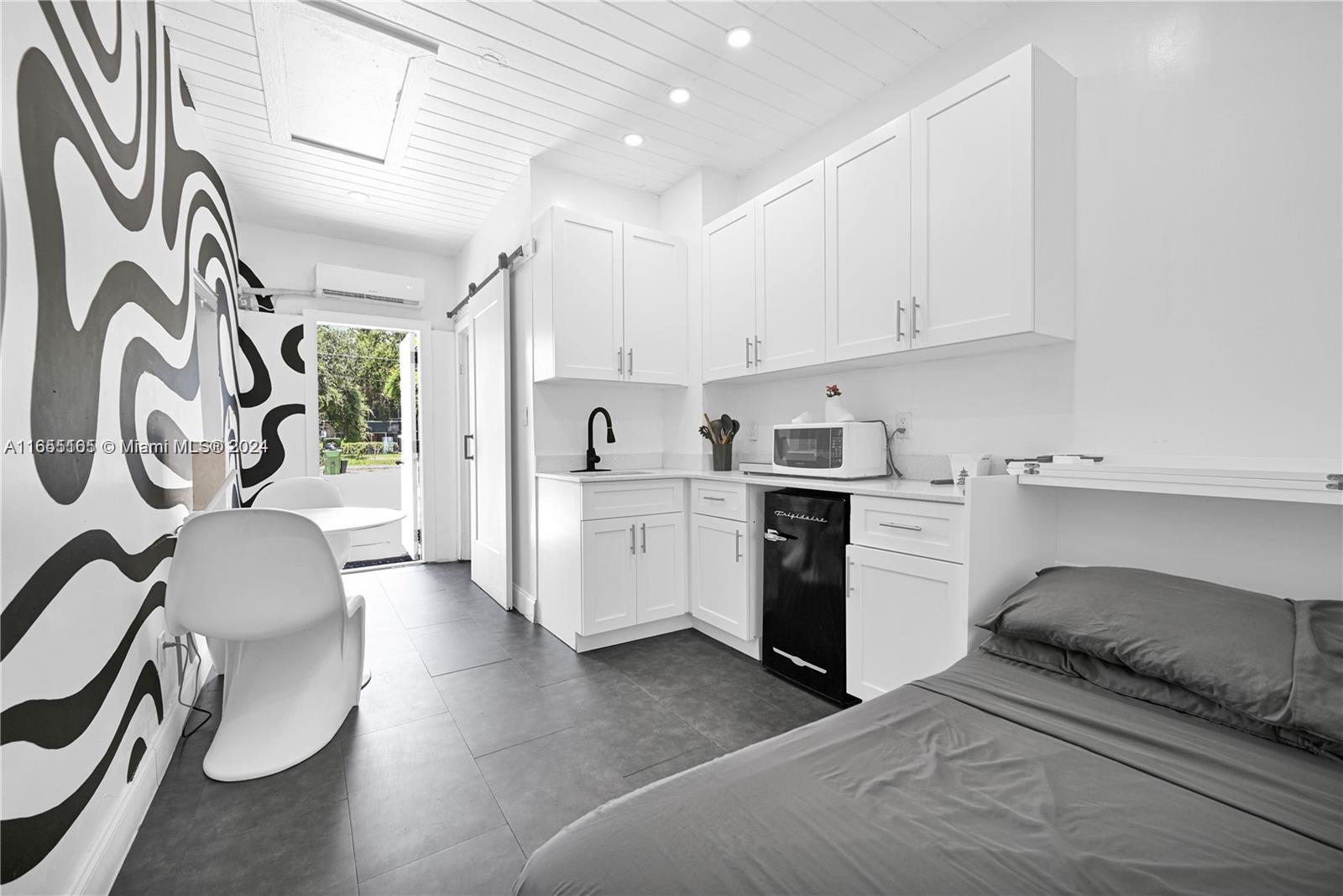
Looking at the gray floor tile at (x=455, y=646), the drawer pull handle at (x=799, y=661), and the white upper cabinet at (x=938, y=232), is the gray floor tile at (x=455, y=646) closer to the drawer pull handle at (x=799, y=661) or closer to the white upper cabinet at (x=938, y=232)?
the drawer pull handle at (x=799, y=661)

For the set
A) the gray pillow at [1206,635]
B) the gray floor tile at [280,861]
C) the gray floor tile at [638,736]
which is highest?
the gray pillow at [1206,635]

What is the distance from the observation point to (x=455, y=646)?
3148mm

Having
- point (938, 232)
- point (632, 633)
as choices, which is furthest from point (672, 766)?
point (938, 232)

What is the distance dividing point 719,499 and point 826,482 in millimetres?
746

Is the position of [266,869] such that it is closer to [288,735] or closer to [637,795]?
[288,735]

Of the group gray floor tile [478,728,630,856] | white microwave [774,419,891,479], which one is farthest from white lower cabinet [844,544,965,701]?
gray floor tile [478,728,630,856]

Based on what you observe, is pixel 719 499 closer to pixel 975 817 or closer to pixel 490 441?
pixel 490 441

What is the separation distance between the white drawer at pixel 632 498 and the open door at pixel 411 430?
3.06 meters

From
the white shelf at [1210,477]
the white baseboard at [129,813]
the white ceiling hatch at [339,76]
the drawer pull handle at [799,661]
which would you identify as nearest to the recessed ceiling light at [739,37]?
the white ceiling hatch at [339,76]

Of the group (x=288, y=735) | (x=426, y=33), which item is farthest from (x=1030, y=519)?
(x=426, y=33)

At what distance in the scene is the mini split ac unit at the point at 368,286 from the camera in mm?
4648

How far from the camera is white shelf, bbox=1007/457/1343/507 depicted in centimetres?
136

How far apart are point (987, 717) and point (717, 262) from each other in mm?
2808

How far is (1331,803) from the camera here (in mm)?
941
